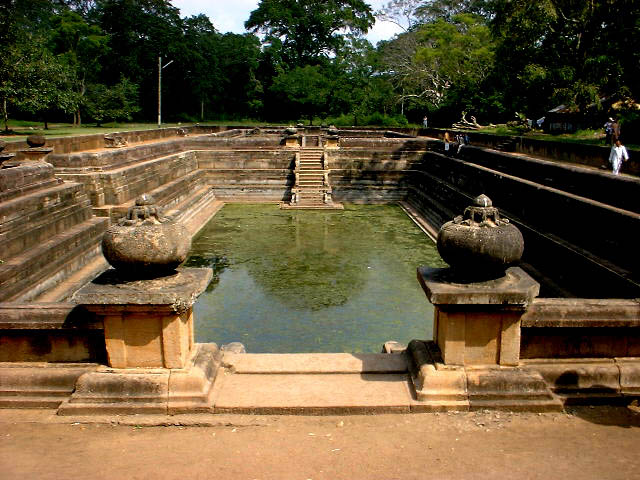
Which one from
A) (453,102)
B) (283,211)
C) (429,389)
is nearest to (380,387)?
(429,389)

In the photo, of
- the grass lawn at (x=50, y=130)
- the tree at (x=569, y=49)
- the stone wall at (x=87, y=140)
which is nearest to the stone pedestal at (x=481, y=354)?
the stone wall at (x=87, y=140)

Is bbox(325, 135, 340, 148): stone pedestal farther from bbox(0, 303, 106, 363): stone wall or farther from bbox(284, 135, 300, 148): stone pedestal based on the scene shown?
bbox(0, 303, 106, 363): stone wall

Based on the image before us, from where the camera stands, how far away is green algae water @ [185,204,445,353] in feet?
23.8

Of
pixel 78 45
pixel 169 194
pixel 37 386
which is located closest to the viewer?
pixel 37 386

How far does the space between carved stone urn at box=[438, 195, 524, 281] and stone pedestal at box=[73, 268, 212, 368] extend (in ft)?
5.98

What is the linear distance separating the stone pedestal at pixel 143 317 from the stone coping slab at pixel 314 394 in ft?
1.54

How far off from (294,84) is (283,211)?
98.8ft

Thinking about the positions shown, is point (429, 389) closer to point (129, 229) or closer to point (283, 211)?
point (129, 229)

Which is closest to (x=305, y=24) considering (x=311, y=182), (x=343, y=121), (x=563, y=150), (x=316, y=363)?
(x=343, y=121)

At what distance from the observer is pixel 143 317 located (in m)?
3.84

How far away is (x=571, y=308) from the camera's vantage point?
4.05 metres

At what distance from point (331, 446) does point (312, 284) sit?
596cm

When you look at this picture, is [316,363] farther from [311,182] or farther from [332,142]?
[332,142]

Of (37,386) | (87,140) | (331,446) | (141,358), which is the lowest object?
(331,446)
